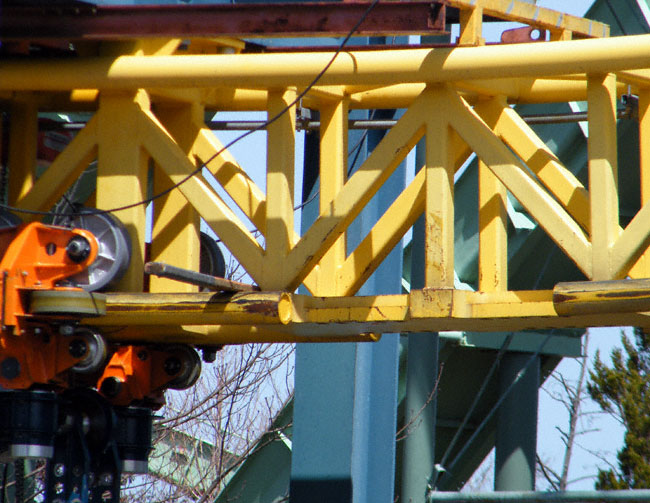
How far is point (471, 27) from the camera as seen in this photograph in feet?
25.1

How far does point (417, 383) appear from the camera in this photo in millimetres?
12719

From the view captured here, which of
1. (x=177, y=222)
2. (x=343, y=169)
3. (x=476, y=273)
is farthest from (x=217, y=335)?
(x=476, y=273)

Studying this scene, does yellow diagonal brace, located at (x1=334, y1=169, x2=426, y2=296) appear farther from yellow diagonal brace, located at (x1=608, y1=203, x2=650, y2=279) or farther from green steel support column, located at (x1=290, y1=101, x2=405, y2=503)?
green steel support column, located at (x1=290, y1=101, x2=405, y2=503)

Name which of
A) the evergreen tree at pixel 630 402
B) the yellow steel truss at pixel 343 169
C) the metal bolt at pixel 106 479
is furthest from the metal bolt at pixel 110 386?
the evergreen tree at pixel 630 402

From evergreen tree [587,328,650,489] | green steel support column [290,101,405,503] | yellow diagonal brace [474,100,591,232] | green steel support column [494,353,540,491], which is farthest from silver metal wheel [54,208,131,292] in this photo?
evergreen tree [587,328,650,489]

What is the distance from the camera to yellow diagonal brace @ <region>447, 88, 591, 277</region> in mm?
7098

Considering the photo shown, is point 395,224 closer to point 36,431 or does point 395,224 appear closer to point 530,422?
point 36,431

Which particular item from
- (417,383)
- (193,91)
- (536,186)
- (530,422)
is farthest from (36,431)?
(530,422)

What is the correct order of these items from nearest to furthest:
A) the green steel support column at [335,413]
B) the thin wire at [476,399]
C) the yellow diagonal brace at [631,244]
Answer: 1. the yellow diagonal brace at [631,244]
2. the green steel support column at [335,413]
3. the thin wire at [476,399]

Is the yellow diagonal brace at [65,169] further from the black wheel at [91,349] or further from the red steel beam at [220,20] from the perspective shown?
the black wheel at [91,349]

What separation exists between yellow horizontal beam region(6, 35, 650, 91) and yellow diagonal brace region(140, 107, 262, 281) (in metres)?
0.35

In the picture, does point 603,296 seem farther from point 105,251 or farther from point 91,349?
point 91,349

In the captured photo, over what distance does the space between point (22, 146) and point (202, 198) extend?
1.54 metres

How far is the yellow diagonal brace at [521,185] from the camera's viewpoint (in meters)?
7.10
